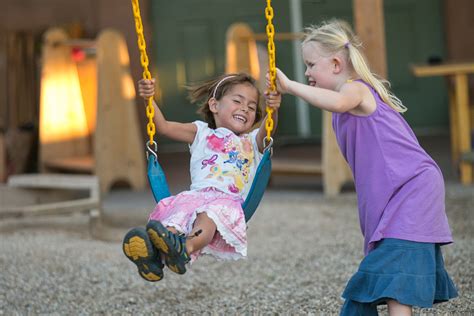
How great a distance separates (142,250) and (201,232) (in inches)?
11.8

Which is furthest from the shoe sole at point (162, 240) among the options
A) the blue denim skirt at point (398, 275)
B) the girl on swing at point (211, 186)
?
the blue denim skirt at point (398, 275)

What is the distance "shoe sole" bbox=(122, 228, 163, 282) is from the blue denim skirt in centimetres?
64

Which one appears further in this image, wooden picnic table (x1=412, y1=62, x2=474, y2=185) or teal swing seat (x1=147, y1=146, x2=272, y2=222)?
wooden picnic table (x1=412, y1=62, x2=474, y2=185)

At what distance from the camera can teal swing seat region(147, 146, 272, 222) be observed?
10.9ft

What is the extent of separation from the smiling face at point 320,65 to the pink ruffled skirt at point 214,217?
56 cm

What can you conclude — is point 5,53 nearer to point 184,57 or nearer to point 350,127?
point 184,57

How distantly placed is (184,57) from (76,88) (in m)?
1.71

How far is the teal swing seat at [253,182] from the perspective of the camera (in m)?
3.31

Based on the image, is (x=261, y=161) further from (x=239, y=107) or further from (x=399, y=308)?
(x=399, y=308)

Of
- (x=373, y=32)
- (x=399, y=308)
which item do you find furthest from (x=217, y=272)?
(x=373, y=32)

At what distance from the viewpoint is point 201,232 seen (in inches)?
129

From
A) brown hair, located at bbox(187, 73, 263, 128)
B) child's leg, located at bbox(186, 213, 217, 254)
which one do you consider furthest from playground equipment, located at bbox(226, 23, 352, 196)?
child's leg, located at bbox(186, 213, 217, 254)

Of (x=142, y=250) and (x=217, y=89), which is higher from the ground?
(x=217, y=89)

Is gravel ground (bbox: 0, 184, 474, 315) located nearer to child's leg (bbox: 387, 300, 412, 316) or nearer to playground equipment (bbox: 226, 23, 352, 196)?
playground equipment (bbox: 226, 23, 352, 196)
